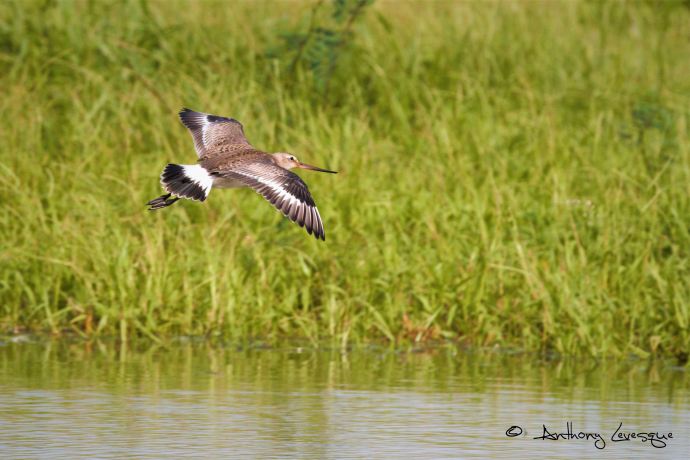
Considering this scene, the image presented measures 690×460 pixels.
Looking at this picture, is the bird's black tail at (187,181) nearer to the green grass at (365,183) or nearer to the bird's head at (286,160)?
the bird's head at (286,160)

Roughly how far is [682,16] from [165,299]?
7974 mm

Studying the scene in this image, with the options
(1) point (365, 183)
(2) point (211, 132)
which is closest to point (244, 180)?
(2) point (211, 132)

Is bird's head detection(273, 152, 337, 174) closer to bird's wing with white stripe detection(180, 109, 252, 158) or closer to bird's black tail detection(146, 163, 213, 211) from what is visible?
bird's wing with white stripe detection(180, 109, 252, 158)

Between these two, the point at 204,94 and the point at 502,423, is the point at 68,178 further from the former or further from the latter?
the point at 502,423

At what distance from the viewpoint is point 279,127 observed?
8203 millimetres

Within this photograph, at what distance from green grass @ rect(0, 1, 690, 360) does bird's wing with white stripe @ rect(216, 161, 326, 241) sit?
3.32 ft

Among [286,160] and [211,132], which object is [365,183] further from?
[211,132]

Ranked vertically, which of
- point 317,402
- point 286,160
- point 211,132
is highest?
point 211,132

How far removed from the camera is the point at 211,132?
6156mm

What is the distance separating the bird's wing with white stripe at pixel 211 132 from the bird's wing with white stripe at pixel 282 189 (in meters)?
0.73

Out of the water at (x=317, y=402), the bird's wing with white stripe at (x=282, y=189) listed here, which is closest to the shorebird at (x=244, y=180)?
the bird's wing with white stripe at (x=282, y=189)

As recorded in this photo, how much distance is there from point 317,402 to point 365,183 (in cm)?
267

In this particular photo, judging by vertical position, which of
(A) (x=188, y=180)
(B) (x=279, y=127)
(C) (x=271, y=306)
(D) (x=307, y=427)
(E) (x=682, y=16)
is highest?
(E) (x=682, y=16)

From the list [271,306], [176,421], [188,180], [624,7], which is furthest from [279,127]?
[624,7]
